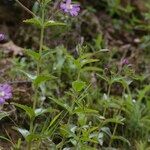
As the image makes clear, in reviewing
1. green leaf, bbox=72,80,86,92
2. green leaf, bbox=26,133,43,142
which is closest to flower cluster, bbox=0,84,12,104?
green leaf, bbox=26,133,43,142

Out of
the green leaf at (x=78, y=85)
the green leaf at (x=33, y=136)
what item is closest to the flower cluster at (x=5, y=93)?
the green leaf at (x=33, y=136)

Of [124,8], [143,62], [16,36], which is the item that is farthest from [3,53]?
[124,8]

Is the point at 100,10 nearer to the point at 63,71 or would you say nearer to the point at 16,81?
the point at 63,71

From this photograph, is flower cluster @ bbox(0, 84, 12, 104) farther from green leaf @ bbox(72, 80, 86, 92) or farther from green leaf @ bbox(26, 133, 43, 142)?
green leaf @ bbox(72, 80, 86, 92)

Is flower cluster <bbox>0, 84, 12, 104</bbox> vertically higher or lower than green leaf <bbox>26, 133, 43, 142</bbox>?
higher

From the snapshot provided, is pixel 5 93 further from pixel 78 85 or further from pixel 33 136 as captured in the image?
pixel 78 85

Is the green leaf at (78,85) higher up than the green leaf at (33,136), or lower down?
higher up

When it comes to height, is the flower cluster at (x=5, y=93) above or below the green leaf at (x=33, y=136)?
above

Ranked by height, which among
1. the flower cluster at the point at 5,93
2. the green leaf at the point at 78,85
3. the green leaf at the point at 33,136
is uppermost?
the green leaf at the point at 78,85

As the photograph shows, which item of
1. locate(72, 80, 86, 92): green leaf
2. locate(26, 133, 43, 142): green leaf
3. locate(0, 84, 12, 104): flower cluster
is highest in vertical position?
locate(72, 80, 86, 92): green leaf

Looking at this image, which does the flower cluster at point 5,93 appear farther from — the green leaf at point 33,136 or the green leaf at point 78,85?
the green leaf at point 78,85

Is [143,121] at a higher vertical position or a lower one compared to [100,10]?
lower
